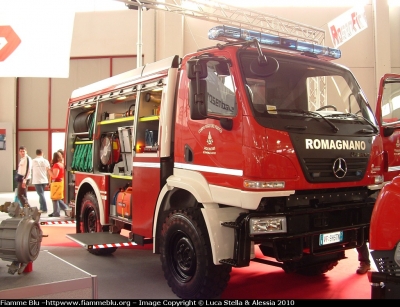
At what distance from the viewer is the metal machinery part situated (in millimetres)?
2770

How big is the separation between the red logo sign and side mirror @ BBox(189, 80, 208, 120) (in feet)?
21.9

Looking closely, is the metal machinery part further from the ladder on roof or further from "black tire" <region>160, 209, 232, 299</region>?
the ladder on roof

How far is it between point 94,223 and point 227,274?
3.33 m

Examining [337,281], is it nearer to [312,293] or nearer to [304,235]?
[312,293]

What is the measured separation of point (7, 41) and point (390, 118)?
7.64m

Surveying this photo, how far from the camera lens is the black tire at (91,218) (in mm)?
6787

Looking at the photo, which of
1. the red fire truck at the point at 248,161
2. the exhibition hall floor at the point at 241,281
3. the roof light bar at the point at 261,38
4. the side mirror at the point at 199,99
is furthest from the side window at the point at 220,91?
the exhibition hall floor at the point at 241,281

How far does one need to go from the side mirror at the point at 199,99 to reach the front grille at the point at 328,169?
1.05 m

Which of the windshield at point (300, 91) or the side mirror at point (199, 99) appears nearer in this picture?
the side mirror at point (199, 99)

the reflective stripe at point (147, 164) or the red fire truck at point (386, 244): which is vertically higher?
the reflective stripe at point (147, 164)

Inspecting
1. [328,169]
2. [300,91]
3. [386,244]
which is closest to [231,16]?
[300,91]

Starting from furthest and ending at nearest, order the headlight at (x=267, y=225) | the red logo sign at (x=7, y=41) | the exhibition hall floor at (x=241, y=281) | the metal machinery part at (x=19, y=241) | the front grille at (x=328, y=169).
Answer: the red logo sign at (x=7, y=41) < the exhibition hall floor at (x=241, y=281) < the front grille at (x=328, y=169) < the headlight at (x=267, y=225) < the metal machinery part at (x=19, y=241)

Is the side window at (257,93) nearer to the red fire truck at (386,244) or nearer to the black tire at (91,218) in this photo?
the red fire truck at (386,244)

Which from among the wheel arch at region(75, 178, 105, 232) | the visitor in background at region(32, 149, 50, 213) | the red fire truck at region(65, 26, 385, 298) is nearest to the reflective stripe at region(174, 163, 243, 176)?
the red fire truck at region(65, 26, 385, 298)
